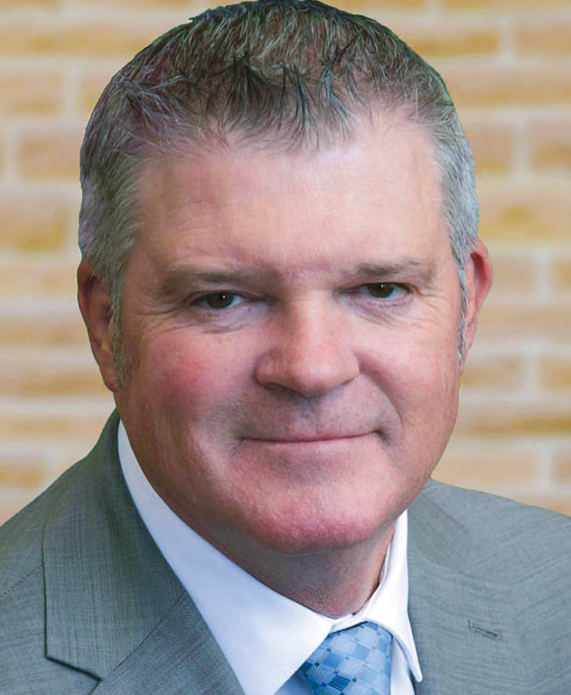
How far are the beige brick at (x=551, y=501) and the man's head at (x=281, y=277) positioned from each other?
3.99 feet

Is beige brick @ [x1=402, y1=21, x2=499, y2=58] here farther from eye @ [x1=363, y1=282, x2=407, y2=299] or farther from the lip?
the lip

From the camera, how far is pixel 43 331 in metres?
2.49

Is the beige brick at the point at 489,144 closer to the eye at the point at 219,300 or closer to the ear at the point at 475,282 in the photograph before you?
the ear at the point at 475,282

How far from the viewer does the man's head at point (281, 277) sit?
4.22ft

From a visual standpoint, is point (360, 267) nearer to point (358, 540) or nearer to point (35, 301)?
point (358, 540)

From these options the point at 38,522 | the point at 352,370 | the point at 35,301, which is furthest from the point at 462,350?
the point at 35,301

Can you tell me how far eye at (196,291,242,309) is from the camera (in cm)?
132

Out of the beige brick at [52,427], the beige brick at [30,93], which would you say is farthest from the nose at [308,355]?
the beige brick at [30,93]

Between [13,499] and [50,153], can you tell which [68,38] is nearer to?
[50,153]

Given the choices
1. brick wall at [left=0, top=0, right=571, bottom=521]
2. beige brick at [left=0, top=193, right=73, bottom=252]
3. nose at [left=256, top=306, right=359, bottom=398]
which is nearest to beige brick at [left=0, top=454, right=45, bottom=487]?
brick wall at [left=0, top=0, right=571, bottom=521]

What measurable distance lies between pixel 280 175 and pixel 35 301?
4.27 ft

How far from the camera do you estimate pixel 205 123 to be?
4.34 feet

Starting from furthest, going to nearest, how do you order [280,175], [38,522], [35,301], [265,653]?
[35,301], [38,522], [265,653], [280,175]

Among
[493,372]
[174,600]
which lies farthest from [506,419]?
[174,600]
